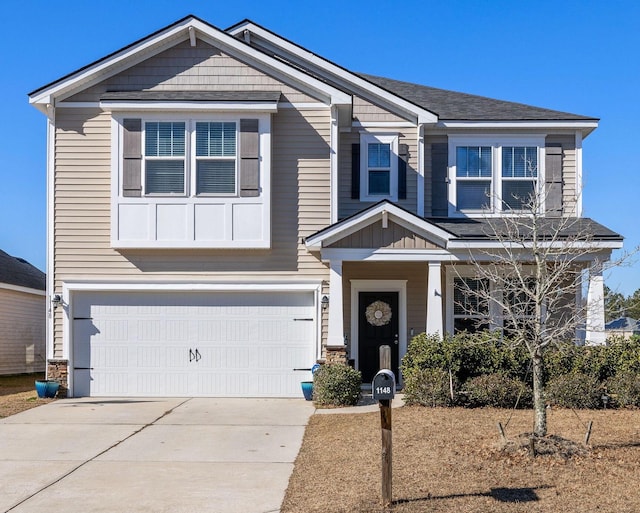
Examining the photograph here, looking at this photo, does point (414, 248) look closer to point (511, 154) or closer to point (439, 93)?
point (511, 154)

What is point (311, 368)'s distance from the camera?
16031mm

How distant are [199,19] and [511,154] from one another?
285 inches

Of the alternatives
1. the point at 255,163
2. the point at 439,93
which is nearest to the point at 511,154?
the point at 439,93

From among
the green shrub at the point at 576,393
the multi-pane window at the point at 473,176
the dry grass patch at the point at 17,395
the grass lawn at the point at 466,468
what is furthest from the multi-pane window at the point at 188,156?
the green shrub at the point at 576,393

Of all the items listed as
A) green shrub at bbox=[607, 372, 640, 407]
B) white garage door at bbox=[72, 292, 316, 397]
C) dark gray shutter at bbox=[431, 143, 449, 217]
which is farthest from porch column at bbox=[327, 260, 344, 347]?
green shrub at bbox=[607, 372, 640, 407]

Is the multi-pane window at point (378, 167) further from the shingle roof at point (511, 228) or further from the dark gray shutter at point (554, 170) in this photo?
the dark gray shutter at point (554, 170)

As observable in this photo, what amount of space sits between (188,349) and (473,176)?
23.5 ft

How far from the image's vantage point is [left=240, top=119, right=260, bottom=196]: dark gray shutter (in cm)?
1547

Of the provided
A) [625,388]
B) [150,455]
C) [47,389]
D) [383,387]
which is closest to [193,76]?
[47,389]

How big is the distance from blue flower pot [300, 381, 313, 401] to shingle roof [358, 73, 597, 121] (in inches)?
249

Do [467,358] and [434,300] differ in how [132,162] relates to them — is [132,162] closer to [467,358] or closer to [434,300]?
[434,300]

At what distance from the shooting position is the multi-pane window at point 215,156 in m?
15.5

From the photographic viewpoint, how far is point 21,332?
79.8 feet

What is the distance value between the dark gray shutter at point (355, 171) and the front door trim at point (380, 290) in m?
1.92
